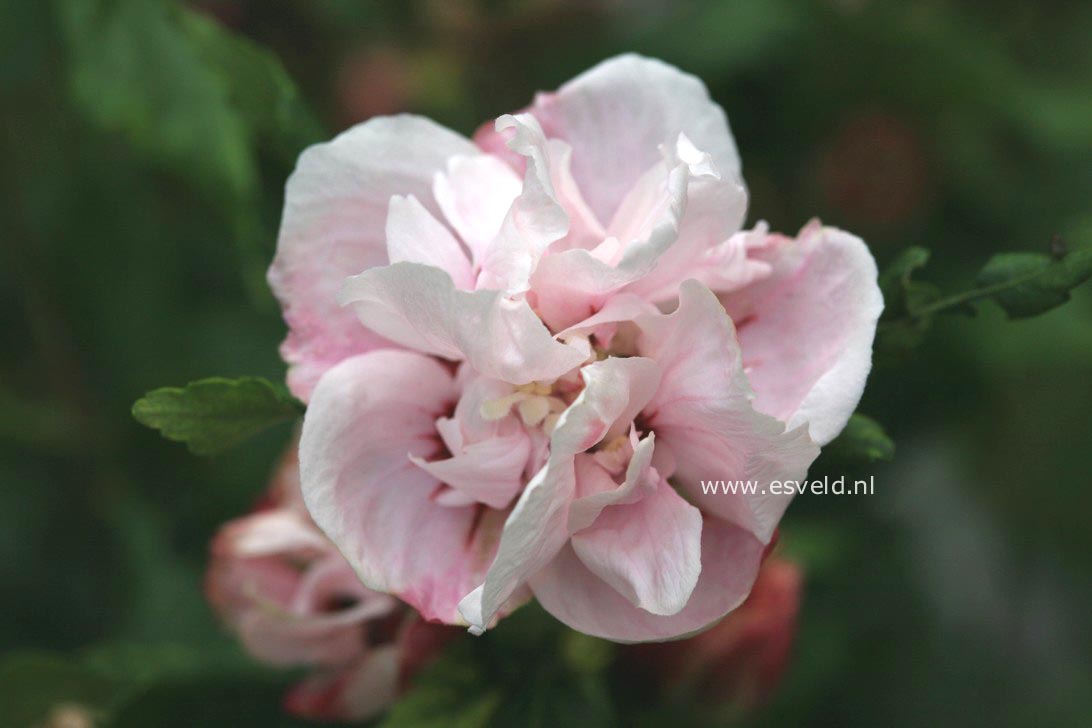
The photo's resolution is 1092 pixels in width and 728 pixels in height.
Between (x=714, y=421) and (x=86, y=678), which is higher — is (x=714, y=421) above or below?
above

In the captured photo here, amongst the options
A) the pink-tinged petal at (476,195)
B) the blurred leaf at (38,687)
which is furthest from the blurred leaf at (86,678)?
the pink-tinged petal at (476,195)

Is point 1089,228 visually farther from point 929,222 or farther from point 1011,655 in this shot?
point 1011,655

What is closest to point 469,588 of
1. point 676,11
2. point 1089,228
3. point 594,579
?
point 594,579

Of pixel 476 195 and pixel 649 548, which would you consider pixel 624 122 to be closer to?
pixel 476 195

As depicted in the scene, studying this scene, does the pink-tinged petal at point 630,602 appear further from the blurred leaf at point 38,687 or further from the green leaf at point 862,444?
the blurred leaf at point 38,687

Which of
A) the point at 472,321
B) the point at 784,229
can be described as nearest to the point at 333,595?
the point at 472,321
